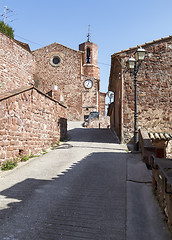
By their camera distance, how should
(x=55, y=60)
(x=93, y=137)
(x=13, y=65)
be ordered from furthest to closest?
(x=55, y=60), (x=13, y=65), (x=93, y=137)

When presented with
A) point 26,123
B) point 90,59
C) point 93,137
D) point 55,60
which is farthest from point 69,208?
point 90,59

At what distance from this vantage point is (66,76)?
29547mm

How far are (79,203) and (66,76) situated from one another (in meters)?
26.9

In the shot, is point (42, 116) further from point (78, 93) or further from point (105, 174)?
point (78, 93)

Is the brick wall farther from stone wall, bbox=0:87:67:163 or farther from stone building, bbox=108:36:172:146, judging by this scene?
stone building, bbox=108:36:172:146

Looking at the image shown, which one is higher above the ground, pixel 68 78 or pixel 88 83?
pixel 68 78

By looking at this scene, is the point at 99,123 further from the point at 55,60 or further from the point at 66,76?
the point at 55,60

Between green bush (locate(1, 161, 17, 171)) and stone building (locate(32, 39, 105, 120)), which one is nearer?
green bush (locate(1, 161, 17, 171))

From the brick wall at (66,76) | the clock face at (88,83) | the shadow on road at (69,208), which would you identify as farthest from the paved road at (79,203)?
the clock face at (88,83)

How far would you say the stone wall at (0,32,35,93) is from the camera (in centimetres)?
1389

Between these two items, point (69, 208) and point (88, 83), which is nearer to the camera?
point (69, 208)

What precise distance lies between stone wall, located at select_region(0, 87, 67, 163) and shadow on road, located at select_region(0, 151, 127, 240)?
1.70 m

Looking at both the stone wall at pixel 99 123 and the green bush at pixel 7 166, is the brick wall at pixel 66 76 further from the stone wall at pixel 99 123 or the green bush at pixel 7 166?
the green bush at pixel 7 166

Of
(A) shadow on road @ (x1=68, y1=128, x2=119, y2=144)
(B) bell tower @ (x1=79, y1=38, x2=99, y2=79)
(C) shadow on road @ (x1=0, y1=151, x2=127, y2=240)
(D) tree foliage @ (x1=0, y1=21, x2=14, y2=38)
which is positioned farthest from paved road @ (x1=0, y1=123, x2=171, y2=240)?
(B) bell tower @ (x1=79, y1=38, x2=99, y2=79)
